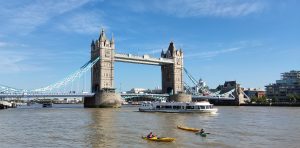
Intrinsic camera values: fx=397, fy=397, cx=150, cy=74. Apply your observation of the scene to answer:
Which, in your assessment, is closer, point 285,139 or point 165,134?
point 285,139

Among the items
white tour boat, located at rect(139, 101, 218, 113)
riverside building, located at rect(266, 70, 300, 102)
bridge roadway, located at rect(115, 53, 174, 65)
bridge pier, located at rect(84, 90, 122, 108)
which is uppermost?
bridge roadway, located at rect(115, 53, 174, 65)

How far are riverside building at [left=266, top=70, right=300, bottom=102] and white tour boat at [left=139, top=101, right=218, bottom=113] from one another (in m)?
95.6

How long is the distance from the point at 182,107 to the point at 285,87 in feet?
358

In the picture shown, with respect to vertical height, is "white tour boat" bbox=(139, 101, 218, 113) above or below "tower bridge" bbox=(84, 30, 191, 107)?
below

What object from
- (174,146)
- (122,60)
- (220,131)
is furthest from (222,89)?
(174,146)

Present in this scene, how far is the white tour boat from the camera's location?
71.7 metres

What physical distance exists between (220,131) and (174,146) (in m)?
10.8

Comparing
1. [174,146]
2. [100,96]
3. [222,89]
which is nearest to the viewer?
[174,146]

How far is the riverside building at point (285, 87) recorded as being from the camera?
165 metres

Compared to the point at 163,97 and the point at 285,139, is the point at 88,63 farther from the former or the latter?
the point at 285,139

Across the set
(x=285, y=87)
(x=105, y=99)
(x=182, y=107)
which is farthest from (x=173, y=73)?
(x=182, y=107)

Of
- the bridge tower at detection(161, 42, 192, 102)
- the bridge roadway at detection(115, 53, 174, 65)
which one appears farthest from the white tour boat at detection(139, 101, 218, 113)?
the bridge tower at detection(161, 42, 192, 102)

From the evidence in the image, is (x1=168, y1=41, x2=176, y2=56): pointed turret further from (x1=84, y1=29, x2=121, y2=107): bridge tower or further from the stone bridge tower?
(x1=84, y1=29, x2=121, y2=107): bridge tower

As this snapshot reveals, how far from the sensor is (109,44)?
119875mm
